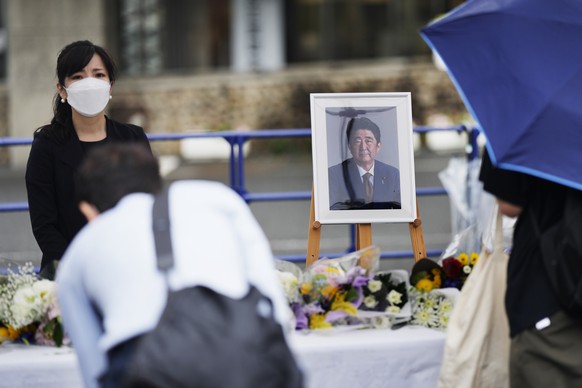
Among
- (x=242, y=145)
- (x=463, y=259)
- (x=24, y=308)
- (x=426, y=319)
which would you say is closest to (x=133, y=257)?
(x=24, y=308)

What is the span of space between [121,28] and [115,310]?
58.9ft

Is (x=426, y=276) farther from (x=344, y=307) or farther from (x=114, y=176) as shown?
(x=114, y=176)

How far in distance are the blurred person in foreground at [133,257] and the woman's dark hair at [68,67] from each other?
1701 mm

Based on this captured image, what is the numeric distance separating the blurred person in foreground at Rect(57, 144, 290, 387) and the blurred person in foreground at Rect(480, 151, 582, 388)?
3.58ft

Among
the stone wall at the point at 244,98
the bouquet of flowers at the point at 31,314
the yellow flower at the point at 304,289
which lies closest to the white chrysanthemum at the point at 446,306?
the yellow flower at the point at 304,289

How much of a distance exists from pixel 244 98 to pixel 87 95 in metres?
15.4

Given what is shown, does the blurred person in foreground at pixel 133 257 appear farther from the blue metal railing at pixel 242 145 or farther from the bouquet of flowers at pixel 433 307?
the blue metal railing at pixel 242 145

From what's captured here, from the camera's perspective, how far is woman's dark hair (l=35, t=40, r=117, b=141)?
4441 mm

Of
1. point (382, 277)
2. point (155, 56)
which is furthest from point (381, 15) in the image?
point (382, 277)

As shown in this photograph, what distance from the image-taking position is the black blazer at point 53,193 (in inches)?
174

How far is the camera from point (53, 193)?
4465 mm

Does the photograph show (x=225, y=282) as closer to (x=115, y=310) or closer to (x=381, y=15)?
(x=115, y=310)

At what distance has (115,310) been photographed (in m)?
2.63

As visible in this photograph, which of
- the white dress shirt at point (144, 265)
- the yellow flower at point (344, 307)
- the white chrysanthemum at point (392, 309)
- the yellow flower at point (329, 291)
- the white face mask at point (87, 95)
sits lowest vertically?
the white chrysanthemum at point (392, 309)
